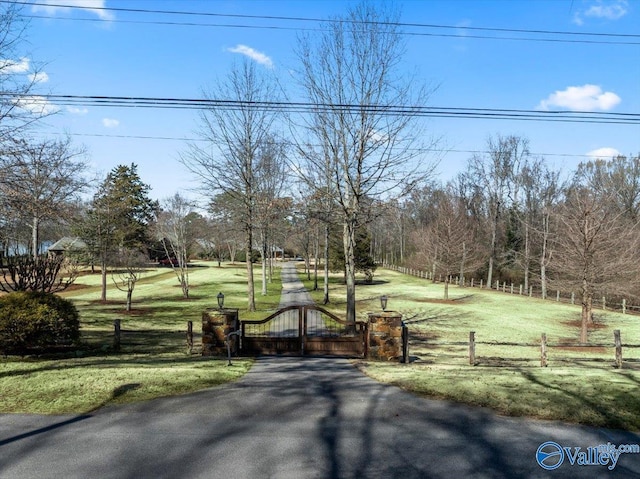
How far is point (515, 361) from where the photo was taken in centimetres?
1470

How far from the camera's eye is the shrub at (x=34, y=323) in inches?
407

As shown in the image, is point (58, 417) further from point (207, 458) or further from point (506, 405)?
point (506, 405)

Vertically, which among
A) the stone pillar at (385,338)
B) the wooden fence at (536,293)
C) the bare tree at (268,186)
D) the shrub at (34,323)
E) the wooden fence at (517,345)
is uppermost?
the bare tree at (268,186)

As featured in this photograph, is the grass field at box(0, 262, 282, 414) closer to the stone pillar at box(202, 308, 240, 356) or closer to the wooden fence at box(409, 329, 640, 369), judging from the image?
the stone pillar at box(202, 308, 240, 356)

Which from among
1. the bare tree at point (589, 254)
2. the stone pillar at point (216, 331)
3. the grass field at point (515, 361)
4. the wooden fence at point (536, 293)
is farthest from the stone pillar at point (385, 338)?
the wooden fence at point (536, 293)

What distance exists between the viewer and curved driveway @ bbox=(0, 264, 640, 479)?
486 centimetres

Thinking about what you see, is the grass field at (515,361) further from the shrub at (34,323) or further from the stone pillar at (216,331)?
the shrub at (34,323)

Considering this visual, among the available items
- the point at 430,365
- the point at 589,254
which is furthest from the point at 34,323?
the point at 589,254

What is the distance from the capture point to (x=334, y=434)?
5789 mm

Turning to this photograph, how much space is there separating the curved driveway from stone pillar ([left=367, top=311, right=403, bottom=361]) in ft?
16.6

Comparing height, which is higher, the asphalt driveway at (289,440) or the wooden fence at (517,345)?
the asphalt driveway at (289,440)

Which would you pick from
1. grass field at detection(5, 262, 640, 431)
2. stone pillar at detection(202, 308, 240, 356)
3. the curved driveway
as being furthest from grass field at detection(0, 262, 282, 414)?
stone pillar at detection(202, 308, 240, 356)

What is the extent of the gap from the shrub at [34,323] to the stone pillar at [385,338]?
777 centimetres

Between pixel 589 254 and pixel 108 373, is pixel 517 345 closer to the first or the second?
pixel 589 254
